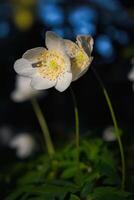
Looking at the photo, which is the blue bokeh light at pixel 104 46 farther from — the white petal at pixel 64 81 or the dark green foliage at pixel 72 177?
the white petal at pixel 64 81

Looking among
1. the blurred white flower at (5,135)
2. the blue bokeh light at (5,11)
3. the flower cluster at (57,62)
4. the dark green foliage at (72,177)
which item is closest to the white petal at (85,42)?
the flower cluster at (57,62)

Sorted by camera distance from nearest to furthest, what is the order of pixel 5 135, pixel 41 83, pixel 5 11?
pixel 41 83 < pixel 5 135 < pixel 5 11

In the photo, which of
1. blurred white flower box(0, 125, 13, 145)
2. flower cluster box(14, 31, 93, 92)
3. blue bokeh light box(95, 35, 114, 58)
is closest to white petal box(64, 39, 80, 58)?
flower cluster box(14, 31, 93, 92)

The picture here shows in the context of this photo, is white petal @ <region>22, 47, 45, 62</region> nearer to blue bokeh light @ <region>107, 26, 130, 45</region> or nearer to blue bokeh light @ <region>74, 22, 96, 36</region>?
blue bokeh light @ <region>74, 22, 96, 36</region>

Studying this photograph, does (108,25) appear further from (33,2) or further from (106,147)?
(106,147)

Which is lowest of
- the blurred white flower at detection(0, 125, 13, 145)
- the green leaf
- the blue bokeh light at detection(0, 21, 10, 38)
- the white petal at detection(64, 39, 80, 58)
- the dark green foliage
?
the blurred white flower at detection(0, 125, 13, 145)

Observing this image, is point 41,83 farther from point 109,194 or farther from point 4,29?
point 4,29

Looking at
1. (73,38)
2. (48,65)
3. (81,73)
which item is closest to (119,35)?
(73,38)

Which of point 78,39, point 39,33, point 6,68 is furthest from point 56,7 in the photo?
point 78,39
